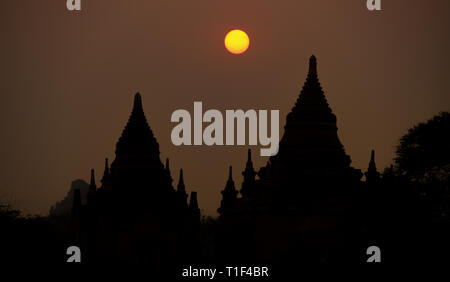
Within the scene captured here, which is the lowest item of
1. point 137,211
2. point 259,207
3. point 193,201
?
point 259,207

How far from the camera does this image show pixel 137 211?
59031 millimetres

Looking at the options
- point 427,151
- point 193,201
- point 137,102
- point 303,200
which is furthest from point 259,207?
point 427,151

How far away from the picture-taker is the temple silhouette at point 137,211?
58500mm

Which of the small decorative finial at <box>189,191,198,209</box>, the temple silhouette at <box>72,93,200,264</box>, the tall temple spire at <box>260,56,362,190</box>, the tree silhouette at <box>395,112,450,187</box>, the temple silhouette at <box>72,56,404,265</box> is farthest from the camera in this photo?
the tree silhouette at <box>395,112,450,187</box>

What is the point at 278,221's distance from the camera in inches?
2036

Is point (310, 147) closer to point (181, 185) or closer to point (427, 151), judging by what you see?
point (181, 185)

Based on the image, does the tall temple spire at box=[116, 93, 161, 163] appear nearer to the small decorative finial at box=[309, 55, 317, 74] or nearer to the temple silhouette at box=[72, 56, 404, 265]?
the temple silhouette at box=[72, 56, 404, 265]

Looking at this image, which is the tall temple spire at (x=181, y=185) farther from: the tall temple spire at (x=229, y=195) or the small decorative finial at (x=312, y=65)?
the small decorative finial at (x=312, y=65)

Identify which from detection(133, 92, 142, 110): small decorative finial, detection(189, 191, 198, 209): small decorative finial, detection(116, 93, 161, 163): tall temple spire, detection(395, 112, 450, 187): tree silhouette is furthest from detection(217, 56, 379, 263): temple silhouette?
detection(395, 112, 450, 187): tree silhouette

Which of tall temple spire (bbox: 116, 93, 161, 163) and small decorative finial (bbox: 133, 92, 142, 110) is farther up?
small decorative finial (bbox: 133, 92, 142, 110)

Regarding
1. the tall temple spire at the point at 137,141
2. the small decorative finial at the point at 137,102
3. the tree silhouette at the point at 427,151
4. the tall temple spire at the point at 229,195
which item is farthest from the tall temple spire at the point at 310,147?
the tree silhouette at the point at 427,151

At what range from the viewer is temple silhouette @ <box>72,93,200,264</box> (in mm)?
58500

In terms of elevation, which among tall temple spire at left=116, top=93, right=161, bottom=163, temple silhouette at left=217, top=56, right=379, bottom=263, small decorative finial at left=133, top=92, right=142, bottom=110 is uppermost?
small decorative finial at left=133, top=92, right=142, bottom=110

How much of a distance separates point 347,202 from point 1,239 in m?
18.4
